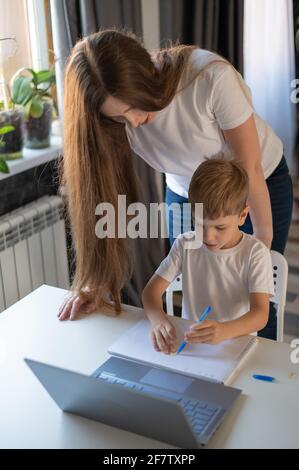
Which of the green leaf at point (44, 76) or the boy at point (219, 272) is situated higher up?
the green leaf at point (44, 76)

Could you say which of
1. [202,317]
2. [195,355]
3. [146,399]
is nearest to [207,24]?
[202,317]

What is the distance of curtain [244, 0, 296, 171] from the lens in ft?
12.8

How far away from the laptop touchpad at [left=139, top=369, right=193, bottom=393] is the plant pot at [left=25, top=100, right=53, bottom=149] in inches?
52.7

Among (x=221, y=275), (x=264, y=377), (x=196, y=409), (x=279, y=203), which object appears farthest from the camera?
(x=279, y=203)

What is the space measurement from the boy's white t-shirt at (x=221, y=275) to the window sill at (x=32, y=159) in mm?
881

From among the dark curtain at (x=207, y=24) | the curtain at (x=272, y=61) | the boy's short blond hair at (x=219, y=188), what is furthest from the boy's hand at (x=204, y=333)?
the curtain at (x=272, y=61)

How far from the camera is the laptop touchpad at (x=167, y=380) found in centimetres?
130

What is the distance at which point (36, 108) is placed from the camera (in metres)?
2.38

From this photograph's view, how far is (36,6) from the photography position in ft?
8.17

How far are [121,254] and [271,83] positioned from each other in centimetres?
297

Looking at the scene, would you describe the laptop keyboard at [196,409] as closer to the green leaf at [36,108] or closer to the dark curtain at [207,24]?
the green leaf at [36,108]

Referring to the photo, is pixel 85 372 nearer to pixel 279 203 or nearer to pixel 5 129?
pixel 279 203

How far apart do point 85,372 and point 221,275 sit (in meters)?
0.40
